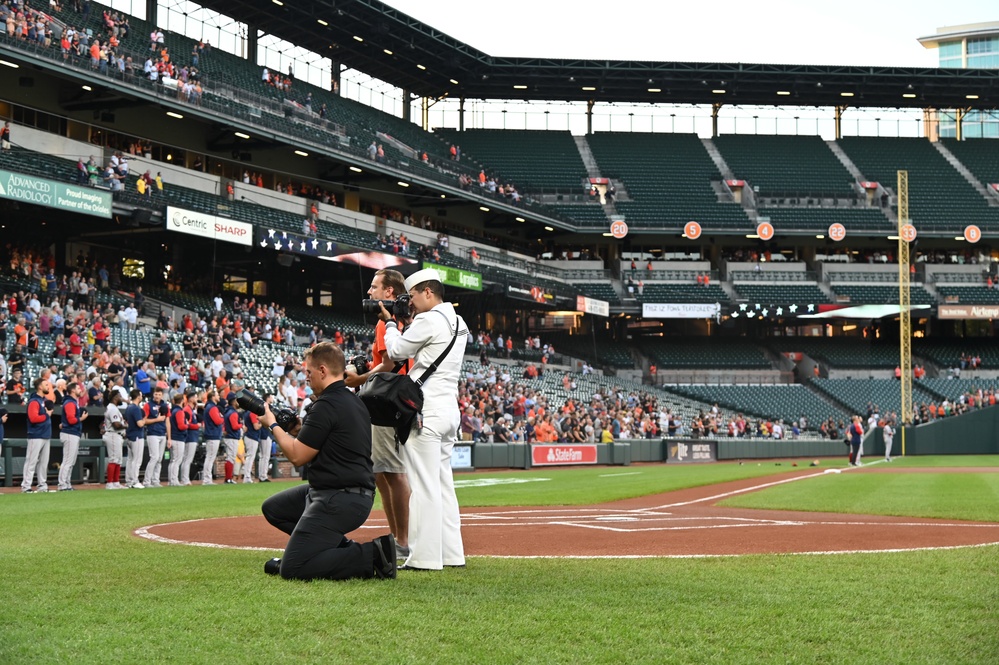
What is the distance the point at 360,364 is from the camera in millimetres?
7855

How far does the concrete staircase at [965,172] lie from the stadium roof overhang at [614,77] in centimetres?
334

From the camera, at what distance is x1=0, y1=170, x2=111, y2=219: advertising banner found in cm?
2786

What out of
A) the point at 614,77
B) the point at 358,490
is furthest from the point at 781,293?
the point at 358,490

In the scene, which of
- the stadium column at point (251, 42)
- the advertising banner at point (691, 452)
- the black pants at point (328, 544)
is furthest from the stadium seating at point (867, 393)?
the black pants at point (328, 544)

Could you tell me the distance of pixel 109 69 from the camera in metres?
33.7

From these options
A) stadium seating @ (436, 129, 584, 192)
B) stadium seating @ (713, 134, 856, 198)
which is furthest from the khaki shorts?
stadium seating @ (713, 134, 856, 198)

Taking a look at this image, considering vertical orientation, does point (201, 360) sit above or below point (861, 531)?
above

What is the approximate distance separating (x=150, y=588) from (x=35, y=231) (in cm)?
3076

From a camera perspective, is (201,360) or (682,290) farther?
(682,290)

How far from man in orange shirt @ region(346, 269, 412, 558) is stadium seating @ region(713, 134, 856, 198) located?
6155cm

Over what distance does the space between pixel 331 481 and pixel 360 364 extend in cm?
112

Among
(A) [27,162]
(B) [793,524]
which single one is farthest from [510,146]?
(B) [793,524]

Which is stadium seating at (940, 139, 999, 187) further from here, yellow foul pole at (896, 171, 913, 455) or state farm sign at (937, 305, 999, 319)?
state farm sign at (937, 305, 999, 319)

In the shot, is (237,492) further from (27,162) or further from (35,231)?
(35,231)
